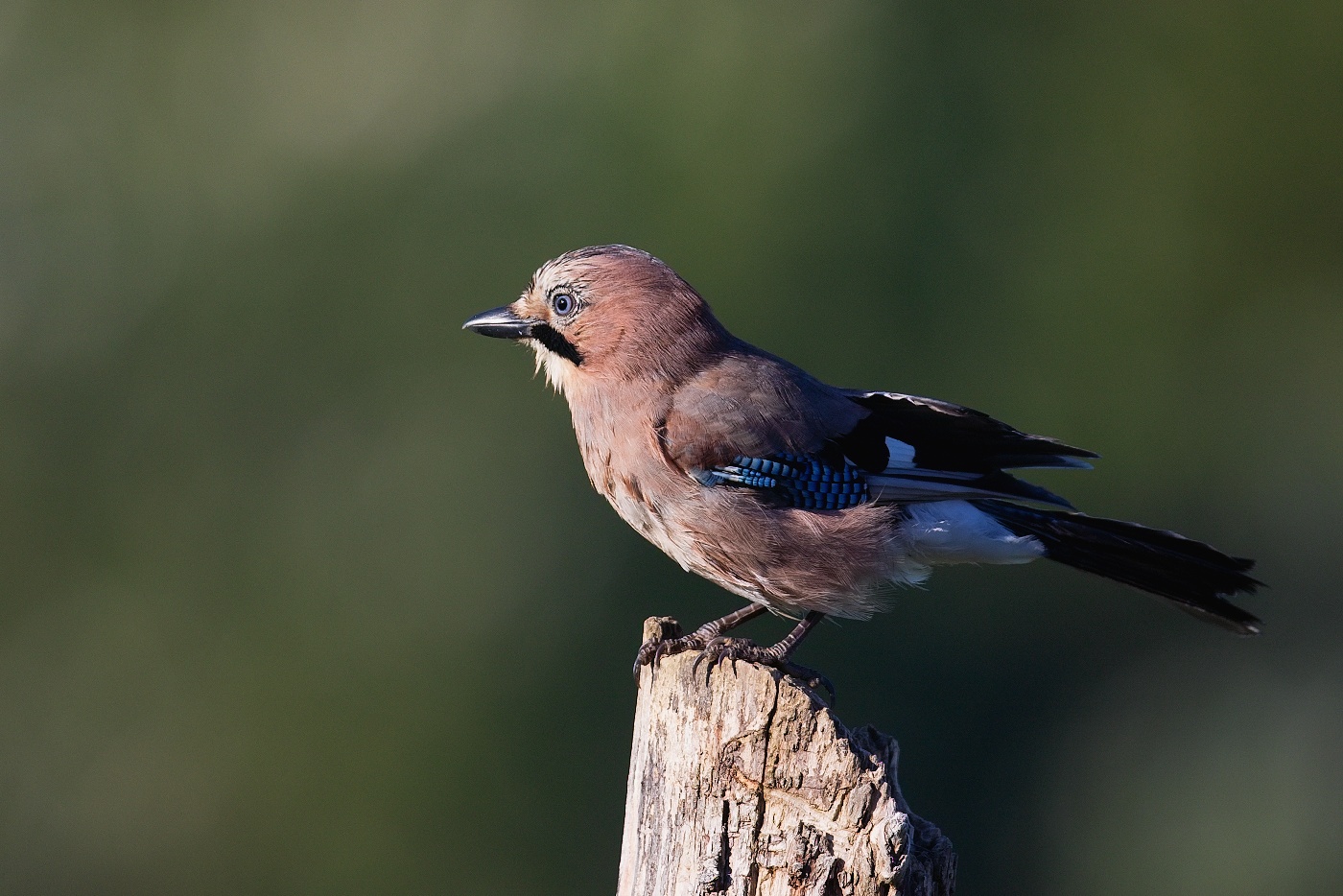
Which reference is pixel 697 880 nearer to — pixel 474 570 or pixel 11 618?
pixel 474 570

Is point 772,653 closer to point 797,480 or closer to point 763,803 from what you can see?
point 797,480

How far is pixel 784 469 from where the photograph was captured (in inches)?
192

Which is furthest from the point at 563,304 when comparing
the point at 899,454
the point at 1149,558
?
the point at 1149,558

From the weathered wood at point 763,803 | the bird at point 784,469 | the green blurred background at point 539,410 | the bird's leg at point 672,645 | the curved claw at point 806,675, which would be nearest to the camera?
the weathered wood at point 763,803

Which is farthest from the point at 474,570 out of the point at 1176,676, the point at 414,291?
the point at 1176,676

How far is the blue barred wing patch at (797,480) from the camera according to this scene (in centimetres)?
480

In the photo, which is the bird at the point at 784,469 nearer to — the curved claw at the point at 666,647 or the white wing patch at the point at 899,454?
the white wing patch at the point at 899,454

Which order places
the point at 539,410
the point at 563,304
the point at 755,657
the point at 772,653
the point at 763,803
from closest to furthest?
the point at 763,803 → the point at 755,657 → the point at 772,653 → the point at 563,304 → the point at 539,410

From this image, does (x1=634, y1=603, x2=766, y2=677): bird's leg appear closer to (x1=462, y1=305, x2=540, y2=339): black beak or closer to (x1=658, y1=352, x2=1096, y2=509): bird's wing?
(x1=658, y1=352, x2=1096, y2=509): bird's wing

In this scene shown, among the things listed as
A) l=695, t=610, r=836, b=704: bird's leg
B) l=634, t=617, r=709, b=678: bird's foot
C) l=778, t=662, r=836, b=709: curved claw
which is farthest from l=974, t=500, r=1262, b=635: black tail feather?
l=634, t=617, r=709, b=678: bird's foot

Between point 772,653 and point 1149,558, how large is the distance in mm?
1597

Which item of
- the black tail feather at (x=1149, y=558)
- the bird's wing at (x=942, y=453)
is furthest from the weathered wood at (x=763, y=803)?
the black tail feather at (x=1149, y=558)

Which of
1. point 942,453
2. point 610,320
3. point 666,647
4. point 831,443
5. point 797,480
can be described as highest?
point 610,320

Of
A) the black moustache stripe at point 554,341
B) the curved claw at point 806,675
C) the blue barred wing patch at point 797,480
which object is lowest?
the curved claw at point 806,675
